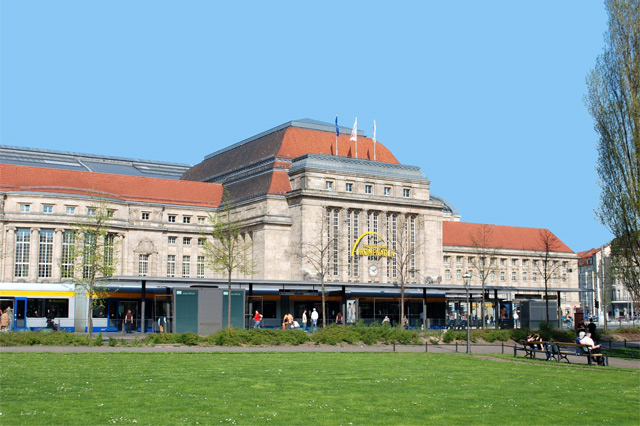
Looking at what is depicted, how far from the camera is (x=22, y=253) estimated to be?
266 ft

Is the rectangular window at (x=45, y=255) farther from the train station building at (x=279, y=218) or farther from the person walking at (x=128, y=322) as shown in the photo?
the person walking at (x=128, y=322)

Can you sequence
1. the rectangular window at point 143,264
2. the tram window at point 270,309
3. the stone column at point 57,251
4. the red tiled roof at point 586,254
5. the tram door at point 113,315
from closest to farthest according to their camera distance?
the tram door at point 113,315 < the tram window at point 270,309 < the stone column at point 57,251 < the rectangular window at point 143,264 < the red tiled roof at point 586,254

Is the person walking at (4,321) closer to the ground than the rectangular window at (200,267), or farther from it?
closer to the ground

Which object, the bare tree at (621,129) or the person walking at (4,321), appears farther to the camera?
the person walking at (4,321)

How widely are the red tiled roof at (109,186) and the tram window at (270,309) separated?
26398 mm

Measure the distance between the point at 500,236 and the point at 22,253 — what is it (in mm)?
69624

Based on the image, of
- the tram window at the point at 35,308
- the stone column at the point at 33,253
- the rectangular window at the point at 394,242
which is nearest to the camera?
the tram window at the point at 35,308

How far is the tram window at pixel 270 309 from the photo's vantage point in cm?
6143

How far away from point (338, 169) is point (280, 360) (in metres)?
60.8

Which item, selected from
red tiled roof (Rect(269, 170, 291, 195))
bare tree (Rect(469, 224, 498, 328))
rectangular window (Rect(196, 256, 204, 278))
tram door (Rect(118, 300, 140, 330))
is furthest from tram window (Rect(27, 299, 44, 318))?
bare tree (Rect(469, 224, 498, 328))

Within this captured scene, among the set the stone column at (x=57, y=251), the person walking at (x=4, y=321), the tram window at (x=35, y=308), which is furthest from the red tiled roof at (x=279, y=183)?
the person walking at (x=4, y=321)

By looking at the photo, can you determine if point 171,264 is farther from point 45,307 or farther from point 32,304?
point 32,304

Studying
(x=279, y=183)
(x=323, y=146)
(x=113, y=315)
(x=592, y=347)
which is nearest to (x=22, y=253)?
(x=113, y=315)

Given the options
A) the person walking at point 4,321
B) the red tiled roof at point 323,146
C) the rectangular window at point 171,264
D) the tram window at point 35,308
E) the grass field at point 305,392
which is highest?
the red tiled roof at point 323,146
